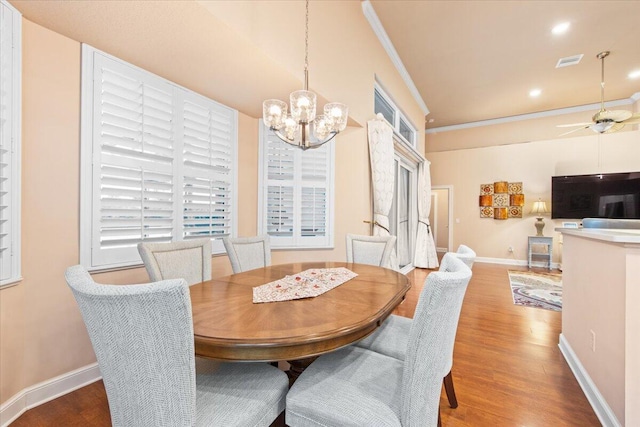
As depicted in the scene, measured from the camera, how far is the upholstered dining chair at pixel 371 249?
2.56 m

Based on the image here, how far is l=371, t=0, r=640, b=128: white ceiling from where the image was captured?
10.9 feet

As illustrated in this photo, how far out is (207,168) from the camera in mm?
2816

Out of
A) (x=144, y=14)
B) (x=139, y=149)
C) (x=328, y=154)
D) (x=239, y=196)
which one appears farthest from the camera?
(x=328, y=154)

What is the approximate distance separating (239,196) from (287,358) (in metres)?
2.48

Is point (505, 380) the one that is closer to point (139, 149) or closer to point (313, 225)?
point (313, 225)

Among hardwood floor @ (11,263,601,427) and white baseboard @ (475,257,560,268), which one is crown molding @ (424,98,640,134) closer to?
white baseboard @ (475,257,560,268)

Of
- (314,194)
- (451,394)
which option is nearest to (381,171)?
(314,194)

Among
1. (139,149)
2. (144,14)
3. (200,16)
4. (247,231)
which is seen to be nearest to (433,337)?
(200,16)

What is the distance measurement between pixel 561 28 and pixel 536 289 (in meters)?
3.72

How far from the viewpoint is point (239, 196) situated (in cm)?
320

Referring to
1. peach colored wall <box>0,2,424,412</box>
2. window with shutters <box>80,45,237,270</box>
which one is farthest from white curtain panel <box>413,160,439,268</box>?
peach colored wall <box>0,2,424,412</box>

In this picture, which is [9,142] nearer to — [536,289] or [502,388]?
[502,388]

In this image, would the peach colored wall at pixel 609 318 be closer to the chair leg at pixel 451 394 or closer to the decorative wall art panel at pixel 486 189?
the chair leg at pixel 451 394

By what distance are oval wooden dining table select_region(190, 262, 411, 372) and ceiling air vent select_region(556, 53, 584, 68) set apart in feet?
16.7
